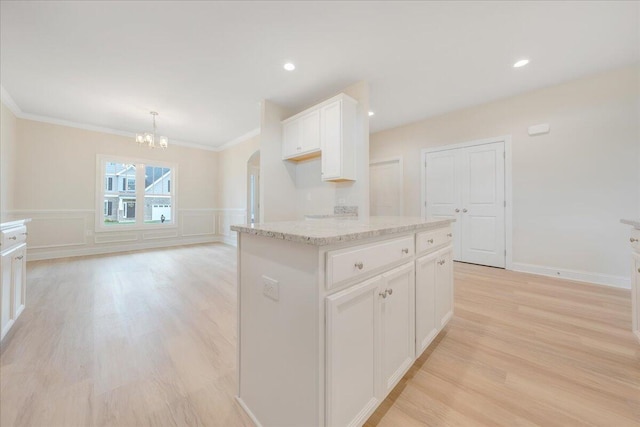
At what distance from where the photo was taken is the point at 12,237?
1784mm

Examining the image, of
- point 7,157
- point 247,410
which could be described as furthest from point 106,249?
point 247,410

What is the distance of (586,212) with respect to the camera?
3.03m

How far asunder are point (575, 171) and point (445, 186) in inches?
62.3

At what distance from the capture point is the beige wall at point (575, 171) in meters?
2.81

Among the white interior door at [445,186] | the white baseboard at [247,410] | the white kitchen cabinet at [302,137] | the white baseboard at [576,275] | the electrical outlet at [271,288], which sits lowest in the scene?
the white baseboard at [247,410]

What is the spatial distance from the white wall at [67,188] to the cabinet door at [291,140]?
3809mm

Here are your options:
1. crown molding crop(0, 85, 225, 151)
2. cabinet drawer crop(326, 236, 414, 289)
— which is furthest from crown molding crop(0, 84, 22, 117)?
cabinet drawer crop(326, 236, 414, 289)

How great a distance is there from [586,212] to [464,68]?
7.94ft

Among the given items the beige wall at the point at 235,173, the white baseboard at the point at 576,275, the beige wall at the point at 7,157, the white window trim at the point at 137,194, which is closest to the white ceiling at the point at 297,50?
the beige wall at the point at 7,157

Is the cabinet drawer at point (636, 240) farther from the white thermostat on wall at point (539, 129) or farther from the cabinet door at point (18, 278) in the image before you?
the cabinet door at point (18, 278)

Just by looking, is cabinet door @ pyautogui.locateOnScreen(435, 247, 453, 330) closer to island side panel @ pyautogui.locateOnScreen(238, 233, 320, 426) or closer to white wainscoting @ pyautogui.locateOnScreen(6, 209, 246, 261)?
island side panel @ pyautogui.locateOnScreen(238, 233, 320, 426)

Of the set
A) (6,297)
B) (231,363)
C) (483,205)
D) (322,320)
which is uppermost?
(483,205)

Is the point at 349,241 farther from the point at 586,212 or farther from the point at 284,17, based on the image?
the point at 586,212

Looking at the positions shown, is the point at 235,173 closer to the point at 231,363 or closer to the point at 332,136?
the point at 332,136
